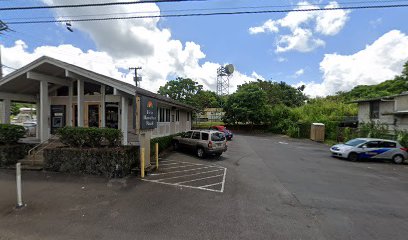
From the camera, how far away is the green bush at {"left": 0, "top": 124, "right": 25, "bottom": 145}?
1075 centimetres

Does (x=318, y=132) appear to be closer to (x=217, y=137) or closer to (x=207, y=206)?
(x=217, y=137)

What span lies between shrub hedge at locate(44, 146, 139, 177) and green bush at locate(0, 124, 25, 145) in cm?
332

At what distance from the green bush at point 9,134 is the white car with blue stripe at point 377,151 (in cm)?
1988

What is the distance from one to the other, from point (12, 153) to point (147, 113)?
23.3ft

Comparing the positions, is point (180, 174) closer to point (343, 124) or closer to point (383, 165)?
point (383, 165)

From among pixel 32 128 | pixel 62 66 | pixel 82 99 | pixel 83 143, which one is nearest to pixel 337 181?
pixel 83 143

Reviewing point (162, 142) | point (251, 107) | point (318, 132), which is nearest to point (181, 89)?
point (251, 107)

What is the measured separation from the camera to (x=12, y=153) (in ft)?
34.5

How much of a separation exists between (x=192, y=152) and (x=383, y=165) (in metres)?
12.3

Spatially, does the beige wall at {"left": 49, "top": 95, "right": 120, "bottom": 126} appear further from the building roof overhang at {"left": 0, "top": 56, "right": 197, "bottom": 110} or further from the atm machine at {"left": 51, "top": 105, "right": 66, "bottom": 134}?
the building roof overhang at {"left": 0, "top": 56, "right": 197, "bottom": 110}

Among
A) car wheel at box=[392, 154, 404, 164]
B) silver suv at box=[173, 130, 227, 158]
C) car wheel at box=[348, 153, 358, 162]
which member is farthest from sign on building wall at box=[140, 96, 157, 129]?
car wheel at box=[392, 154, 404, 164]

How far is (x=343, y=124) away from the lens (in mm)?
27219

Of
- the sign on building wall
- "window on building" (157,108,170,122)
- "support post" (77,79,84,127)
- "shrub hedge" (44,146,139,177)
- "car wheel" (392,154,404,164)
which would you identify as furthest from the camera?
"window on building" (157,108,170,122)

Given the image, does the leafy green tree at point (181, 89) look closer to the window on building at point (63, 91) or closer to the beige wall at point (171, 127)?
the beige wall at point (171, 127)
